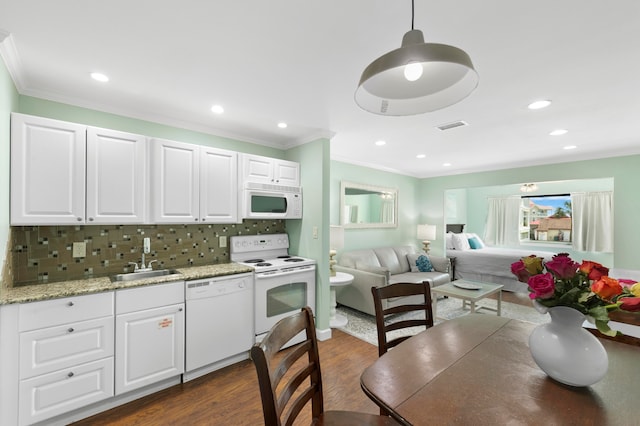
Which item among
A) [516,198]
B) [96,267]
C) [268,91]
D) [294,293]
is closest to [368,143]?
[268,91]

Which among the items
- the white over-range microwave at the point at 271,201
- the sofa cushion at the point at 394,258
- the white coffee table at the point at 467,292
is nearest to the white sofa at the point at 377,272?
the sofa cushion at the point at 394,258

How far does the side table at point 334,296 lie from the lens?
364 cm

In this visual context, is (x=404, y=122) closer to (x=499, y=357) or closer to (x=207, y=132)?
(x=207, y=132)

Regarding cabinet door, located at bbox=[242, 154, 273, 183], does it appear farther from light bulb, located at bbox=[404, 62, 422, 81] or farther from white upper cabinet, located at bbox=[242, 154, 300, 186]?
light bulb, located at bbox=[404, 62, 422, 81]

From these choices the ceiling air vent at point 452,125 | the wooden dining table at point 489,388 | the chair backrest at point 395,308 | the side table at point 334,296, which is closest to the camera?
the wooden dining table at point 489,388

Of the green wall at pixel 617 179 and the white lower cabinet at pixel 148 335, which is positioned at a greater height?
the green wall at pixel 617 179

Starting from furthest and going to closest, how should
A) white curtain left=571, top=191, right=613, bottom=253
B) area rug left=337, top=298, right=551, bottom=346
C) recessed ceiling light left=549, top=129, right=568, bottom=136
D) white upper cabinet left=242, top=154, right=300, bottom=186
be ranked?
white curtain left=571, top=191, right=613, bottom=253, area rug left=337, top=298, right=551, bottom=346, recessed ceiling light left=549, top=129, right=568, bottom=136, white upper cabinet left=242, top=154, right=300, bottom=186

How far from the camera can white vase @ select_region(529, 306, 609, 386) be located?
997 millimetres

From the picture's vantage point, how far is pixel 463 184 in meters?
5.76

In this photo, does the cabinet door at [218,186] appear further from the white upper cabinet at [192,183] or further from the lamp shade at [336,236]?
the lamp shade at [336,236]

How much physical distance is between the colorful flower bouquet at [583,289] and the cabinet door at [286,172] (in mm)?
2703

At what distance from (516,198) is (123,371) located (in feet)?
29.1

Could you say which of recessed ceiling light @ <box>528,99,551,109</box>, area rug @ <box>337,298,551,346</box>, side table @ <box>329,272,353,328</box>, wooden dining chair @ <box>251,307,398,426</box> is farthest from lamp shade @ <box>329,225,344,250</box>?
wooden dining chair @ <box>251,307,398,426</box>

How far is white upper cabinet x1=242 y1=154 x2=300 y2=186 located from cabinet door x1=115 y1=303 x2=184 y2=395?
4.93ft
